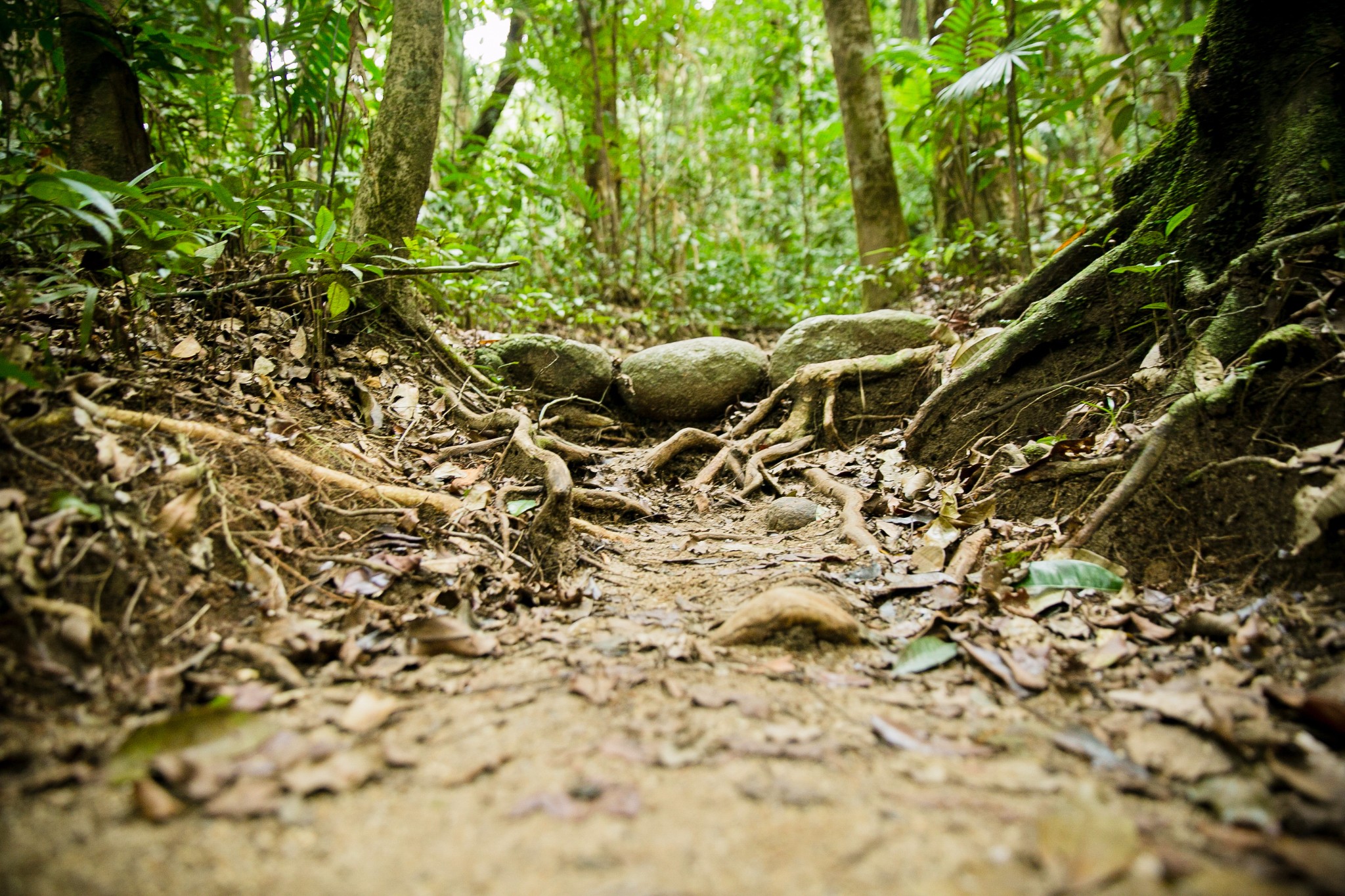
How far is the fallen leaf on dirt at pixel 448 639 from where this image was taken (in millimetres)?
1891

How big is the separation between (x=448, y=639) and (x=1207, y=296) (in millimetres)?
3098

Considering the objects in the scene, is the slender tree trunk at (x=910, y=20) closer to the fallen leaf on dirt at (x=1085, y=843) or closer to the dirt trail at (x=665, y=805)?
the dirt trail at (x=665, y=805)

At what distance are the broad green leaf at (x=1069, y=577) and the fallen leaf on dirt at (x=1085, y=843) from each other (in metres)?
1.07

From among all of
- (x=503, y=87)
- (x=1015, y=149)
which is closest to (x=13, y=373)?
(x=1015, y=149)

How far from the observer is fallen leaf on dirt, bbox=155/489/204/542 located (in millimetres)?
1864

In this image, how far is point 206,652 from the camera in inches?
65.2

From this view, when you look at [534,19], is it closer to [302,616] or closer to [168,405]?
[168,405]

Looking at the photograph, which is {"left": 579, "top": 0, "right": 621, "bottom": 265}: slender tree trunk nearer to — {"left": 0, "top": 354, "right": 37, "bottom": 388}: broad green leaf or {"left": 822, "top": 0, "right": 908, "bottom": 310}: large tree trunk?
{"left": 822, "top": 0, "right": 908, "bottom": 310}: large tree trunk

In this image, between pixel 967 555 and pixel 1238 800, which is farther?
pixel 967 555

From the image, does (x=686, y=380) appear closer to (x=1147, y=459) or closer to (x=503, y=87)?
(x=1147, y=459)

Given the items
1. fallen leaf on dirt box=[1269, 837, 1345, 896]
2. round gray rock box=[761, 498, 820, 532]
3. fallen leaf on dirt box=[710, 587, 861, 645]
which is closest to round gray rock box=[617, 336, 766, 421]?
round gray rock box=[761, 498, 820, 532]

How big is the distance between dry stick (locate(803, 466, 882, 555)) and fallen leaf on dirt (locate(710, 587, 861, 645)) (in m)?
0.81

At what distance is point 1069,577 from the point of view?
2.21 m

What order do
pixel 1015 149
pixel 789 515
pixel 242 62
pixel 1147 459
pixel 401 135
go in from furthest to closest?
pixel 242 62
pixel 1015 149
pixel 401 135
pixel 789 515
pixel 1147 459
